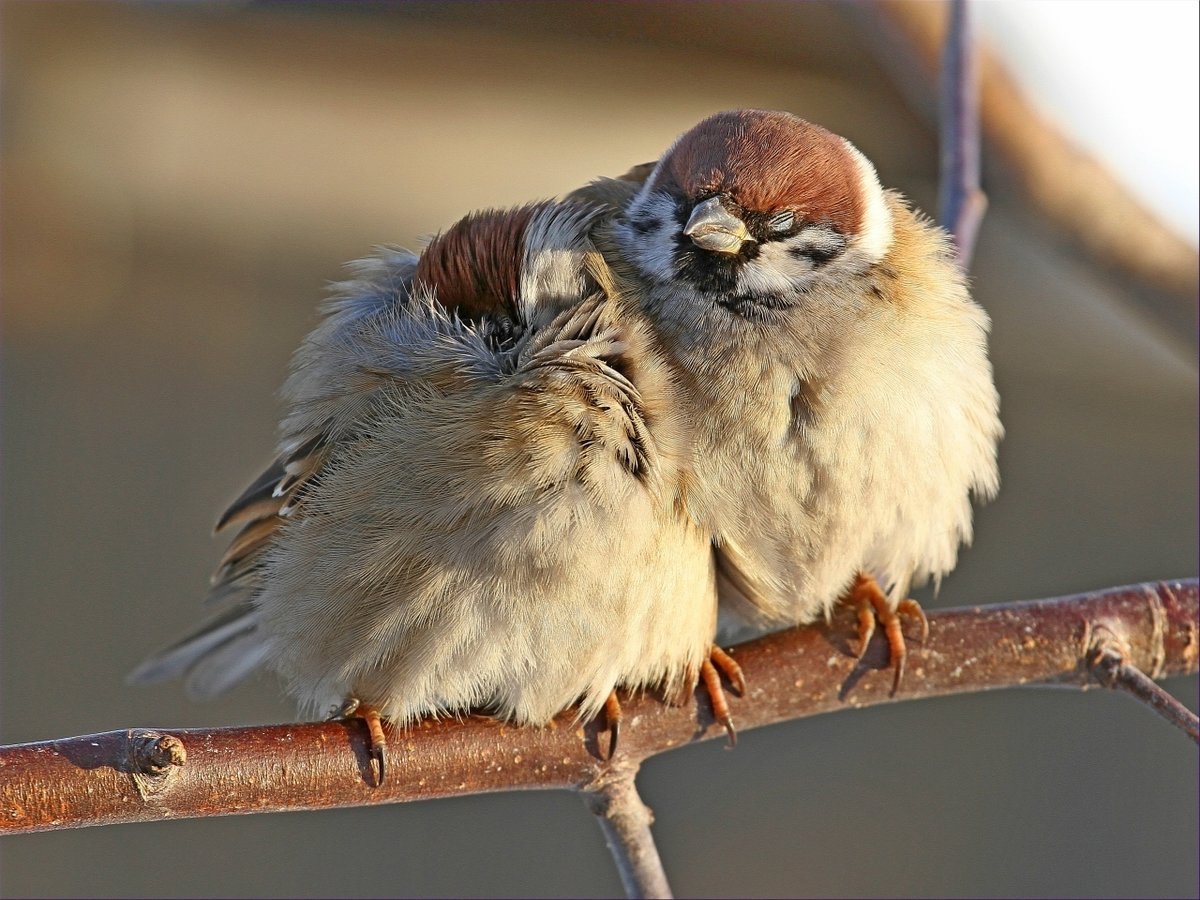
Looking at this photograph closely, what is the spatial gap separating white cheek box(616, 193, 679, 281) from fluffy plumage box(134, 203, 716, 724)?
0.06 meters

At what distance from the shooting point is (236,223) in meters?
5.54

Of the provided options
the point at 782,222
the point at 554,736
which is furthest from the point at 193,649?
the point at 782,222

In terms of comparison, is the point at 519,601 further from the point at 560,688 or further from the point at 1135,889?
the point at 1135,889

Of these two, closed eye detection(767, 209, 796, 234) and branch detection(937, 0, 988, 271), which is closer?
closed eye detection(767, 209, 796, 234)

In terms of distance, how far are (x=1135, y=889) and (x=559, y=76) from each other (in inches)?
147

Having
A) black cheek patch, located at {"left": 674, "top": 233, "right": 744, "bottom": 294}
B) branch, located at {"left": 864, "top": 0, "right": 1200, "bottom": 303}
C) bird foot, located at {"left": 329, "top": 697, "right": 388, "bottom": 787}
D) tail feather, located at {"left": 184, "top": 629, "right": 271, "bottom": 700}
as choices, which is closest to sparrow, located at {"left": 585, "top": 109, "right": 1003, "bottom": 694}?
black cheek patch, located at {"left": 674, "top": 233, "right": 744, "bottom": 294}

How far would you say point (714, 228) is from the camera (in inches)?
67.1

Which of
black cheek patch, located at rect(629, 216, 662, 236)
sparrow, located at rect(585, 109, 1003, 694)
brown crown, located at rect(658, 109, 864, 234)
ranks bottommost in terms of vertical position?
sparrow, located at rect(585, 109, 1003, 694)

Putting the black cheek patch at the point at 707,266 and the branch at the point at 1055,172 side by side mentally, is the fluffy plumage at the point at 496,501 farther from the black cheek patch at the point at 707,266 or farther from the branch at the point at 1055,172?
the branch at the point at 1055,172

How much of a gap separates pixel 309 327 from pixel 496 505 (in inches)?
110

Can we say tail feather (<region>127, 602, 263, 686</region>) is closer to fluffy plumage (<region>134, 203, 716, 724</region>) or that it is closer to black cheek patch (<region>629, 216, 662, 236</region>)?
fluffy plumage (<region>134, 203, 716, 724</region>)

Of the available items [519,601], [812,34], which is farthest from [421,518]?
[812,34]

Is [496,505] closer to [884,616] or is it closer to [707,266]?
[707,266]

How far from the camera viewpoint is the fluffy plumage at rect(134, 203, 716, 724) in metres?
1.67
